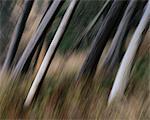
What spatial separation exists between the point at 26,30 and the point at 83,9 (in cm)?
65

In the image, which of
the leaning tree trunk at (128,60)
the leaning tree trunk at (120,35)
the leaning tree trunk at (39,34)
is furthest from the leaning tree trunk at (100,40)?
the leaning tree trunk at (39,34)

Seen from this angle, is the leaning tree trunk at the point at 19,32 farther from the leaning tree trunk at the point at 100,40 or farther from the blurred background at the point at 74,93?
the leaning tree trunk at the point at 100,40

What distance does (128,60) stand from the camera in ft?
10.6

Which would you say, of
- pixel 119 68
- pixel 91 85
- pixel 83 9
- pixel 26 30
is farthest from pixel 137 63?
pixel 26 30

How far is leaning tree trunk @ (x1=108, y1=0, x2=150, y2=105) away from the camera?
3186mm

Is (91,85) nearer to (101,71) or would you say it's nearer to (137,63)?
(101,71)

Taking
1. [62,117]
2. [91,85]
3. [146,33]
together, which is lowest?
[62,117]

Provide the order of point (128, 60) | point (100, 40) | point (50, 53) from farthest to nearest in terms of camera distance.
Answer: point (50, 53), point (100, 40), point (128, 60)

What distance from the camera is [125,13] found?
136 inches

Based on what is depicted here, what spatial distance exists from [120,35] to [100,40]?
16cm

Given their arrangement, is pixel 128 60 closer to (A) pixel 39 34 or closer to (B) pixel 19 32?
(A) pixel 39 34

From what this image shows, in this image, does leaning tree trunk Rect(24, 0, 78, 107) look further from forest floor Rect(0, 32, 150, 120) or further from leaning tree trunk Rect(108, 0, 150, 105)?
leaning tree trunk Rect(108, 0, 150, 105)

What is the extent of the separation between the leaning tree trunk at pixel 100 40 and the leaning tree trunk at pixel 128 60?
0.25 metres

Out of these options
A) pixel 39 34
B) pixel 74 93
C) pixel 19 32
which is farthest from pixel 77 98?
pixel 19 32
